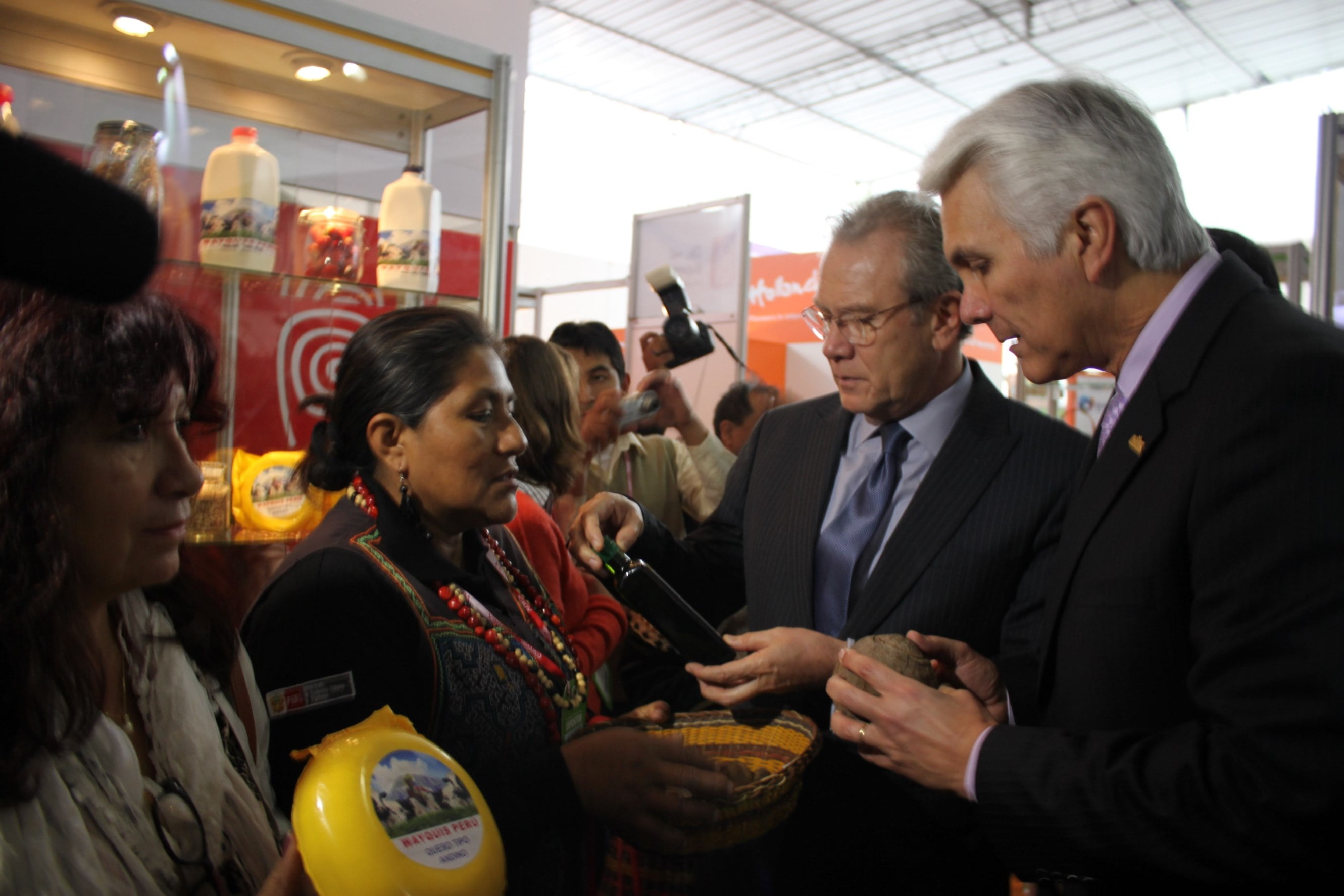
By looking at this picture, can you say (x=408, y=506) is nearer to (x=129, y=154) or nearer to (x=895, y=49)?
(x=129, y=154)

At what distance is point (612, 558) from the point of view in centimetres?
168

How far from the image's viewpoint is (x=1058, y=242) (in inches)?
50.6

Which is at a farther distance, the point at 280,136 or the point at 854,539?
the point at 280,136

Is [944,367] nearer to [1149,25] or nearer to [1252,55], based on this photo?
[1149,25]

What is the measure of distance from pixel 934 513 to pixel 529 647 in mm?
816

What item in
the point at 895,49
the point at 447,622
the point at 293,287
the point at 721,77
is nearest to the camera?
the point at 447,622

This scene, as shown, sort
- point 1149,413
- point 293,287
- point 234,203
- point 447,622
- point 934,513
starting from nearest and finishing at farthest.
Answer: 1. point 1149,413
2. point 447,622
3. point 934,513
4. point 234,203
5. point 293,287

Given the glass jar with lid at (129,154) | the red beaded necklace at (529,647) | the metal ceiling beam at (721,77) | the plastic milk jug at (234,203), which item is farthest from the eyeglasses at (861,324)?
the metal ceiling beam at (721,77)

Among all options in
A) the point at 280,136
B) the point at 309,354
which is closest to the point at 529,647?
the point at 309,354

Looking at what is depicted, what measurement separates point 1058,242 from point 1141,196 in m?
0.12

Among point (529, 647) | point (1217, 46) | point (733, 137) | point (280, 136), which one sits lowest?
point (529, 647)

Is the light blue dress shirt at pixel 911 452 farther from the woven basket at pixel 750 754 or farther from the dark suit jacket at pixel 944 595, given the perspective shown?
the woven basket at pixel 750 754

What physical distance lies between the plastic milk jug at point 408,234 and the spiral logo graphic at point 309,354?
0.17 meters

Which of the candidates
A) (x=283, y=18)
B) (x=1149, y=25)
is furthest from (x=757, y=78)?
(x=283, y=18)
